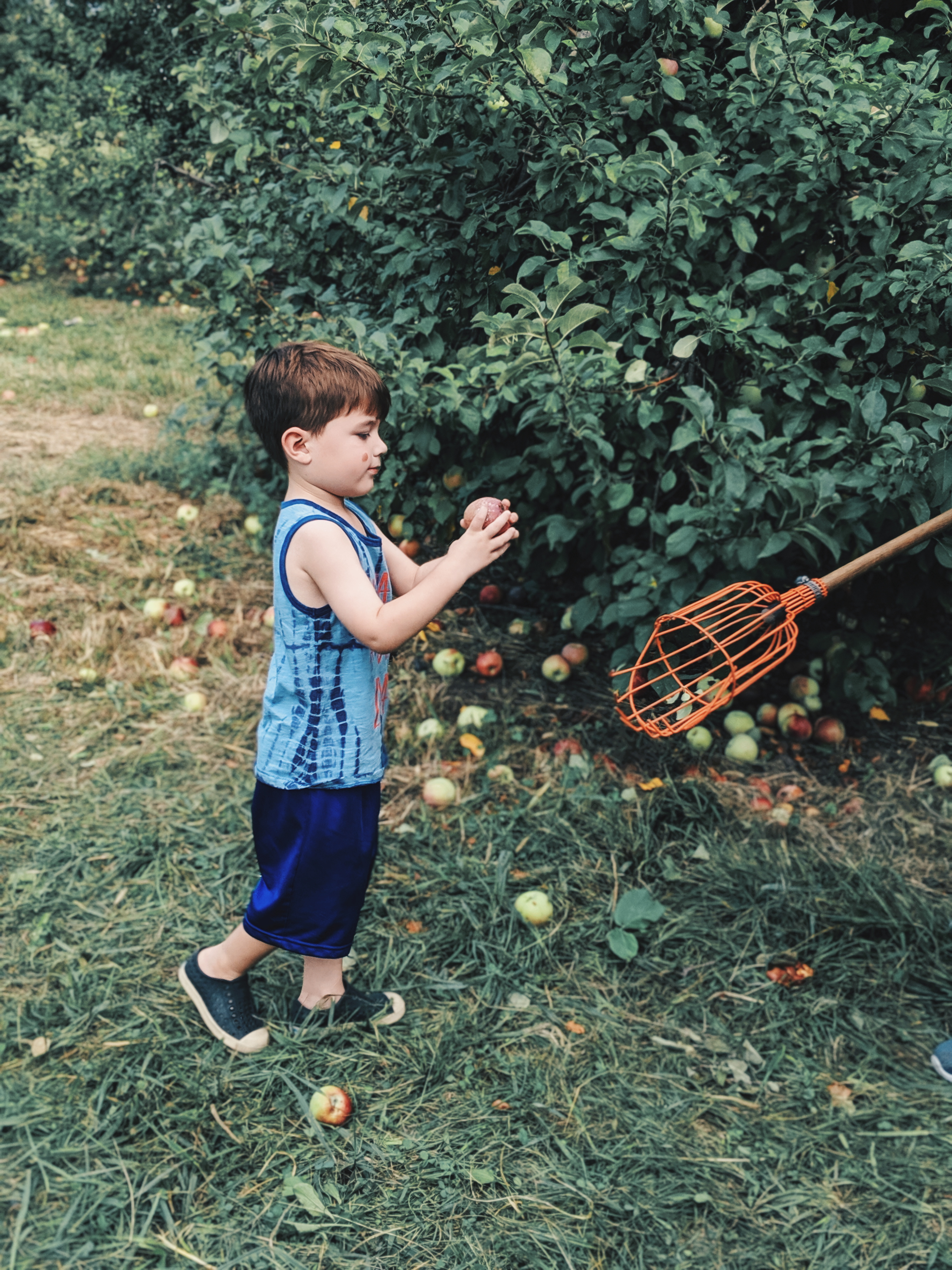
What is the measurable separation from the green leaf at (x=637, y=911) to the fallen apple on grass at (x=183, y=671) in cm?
181

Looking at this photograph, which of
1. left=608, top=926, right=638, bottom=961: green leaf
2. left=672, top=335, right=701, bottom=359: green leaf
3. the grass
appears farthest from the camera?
the grass

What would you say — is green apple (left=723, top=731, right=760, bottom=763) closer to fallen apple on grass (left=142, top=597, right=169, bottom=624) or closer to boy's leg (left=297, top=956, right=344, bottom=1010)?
boy's leg (left=297, top=956, right=344, bottom=1010)

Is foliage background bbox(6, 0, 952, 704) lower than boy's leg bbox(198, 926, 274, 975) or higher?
higher

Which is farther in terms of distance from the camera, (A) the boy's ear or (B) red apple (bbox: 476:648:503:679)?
(B) red apple (bbox: 476:648:503:679)

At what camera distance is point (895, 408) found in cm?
218

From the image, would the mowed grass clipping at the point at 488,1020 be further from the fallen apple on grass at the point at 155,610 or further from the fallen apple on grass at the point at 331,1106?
the fallen apple on grass at the point at 155,610

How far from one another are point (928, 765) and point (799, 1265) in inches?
67.6

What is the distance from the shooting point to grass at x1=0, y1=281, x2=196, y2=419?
5.84 meters

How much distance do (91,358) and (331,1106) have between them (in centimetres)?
637

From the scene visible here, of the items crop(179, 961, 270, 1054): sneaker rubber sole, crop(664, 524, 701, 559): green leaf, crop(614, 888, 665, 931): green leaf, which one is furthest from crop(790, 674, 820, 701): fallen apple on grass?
crop(179, 961, 270, 1054): sneaker rubber sole

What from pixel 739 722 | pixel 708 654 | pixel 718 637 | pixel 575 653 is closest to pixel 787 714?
pixel 739 722

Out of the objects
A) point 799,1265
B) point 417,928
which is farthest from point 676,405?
point 799,1265

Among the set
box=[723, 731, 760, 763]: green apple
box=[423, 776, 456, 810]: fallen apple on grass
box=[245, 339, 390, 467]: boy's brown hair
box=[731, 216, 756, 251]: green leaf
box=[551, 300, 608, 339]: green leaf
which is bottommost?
box=[423, 776, 456, 810]: fallen apple on grass

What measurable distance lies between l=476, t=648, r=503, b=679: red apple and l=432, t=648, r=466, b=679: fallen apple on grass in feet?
0.23
